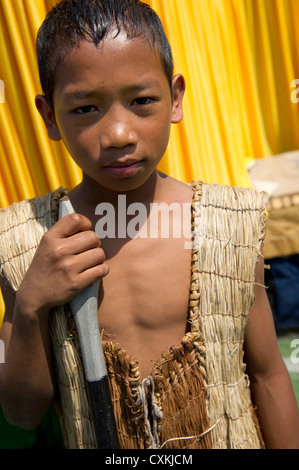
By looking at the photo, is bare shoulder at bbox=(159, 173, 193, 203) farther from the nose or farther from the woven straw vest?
the nose

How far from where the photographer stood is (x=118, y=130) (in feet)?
3.17

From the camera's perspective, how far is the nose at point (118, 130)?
965mm

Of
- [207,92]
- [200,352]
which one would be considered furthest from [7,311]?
[207,92]

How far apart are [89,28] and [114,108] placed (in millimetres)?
173

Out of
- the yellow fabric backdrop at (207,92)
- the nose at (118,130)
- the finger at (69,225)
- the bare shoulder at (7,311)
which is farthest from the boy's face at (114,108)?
the yellow fabric backdrop at (207,92)

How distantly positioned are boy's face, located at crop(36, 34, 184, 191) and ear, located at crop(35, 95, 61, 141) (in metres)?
0.08

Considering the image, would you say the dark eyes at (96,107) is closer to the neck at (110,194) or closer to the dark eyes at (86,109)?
the dark eyes at (86,109)

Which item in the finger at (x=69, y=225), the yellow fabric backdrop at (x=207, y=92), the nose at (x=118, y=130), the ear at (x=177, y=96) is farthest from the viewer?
the yellow fabric backdrop at (x=207, y=92)

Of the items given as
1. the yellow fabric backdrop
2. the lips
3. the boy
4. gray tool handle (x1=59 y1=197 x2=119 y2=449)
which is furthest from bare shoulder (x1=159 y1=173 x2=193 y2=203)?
the yellow fabric backdrop

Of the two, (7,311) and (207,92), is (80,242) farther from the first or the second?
(207,92)

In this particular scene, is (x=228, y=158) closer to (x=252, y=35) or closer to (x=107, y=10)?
(x=252, y=35)

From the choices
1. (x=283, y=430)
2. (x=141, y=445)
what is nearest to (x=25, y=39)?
(x=141, y=445)

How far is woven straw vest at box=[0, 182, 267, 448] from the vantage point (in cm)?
114

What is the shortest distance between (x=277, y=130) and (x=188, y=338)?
1.55 metres
